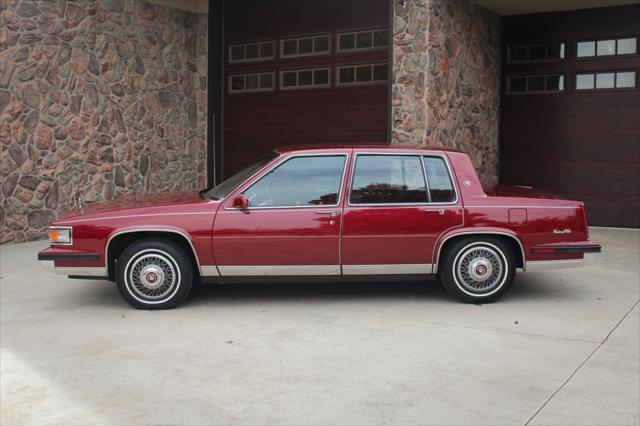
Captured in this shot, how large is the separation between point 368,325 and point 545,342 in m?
1.45

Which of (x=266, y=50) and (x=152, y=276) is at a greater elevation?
(x=266, y=50)

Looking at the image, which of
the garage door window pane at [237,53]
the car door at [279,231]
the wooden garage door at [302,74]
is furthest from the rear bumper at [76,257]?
the garage door window pane at [237,53]

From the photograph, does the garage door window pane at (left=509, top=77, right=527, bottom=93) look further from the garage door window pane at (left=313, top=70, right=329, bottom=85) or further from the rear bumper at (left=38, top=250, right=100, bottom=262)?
the rear bumper at (left=38, top=250, right=100, bottom=262)

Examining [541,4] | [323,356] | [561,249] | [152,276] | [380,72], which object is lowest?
[323,356]

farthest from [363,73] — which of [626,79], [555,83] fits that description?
[626,79]

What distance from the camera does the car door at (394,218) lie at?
22.5 feet

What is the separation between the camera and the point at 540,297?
738 centimetres

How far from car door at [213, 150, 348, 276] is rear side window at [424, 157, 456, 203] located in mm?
883

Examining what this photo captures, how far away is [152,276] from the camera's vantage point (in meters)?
6.77

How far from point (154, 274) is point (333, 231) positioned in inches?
66.8

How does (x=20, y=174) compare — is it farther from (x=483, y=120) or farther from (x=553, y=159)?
(x=553, y=159)

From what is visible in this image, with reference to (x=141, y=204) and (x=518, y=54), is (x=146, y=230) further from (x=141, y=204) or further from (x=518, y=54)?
(x=518, y=54)

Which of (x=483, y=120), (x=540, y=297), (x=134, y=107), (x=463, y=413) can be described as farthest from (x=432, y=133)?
(x=463, y=413)

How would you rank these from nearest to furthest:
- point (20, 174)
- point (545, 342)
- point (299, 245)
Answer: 1. point (545, 342)
2. point (299, 245)
3. point (20, 174)
